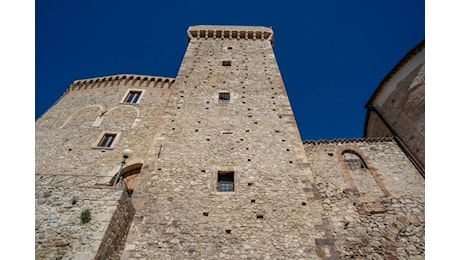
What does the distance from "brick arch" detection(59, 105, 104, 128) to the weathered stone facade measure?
0.08 metres

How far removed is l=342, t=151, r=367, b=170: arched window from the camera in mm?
9656

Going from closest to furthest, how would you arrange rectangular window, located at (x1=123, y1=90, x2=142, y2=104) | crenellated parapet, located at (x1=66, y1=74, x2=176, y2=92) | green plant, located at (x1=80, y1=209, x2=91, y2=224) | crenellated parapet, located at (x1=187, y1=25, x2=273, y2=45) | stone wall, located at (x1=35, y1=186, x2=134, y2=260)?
stone wall, located at (x1=35, y1=186, x2=134, y2=260) → green plant, located at (x1=80, y1=209, x2=91, y2=224) → rectangular window, located at (x1=123, y1=90, x2=142, y2=104) → crenellated parapet, located at (x1=66, y1=74, x2=176, y2=92) → crenellated parapet, located at (x1=187, y1=25, x2=273, y2=45)

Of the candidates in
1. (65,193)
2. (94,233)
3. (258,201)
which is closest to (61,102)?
(65,193)

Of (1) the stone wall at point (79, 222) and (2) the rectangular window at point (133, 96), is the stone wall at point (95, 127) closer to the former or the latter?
(2) the rectangular window at point (133, 96)

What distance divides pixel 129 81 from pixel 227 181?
10692 mm

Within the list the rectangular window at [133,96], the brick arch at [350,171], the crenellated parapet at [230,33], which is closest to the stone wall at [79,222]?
the brick arch at [350,171]

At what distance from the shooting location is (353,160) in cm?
995

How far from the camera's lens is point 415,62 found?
1195cm

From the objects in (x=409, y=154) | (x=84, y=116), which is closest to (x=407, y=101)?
(x=409, y=154)

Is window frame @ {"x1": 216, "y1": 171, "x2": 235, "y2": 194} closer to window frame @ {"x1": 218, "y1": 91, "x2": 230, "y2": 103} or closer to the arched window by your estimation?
window frame @ {"x1": 218, "y1": 91, "x2": 230, "y2": 103}

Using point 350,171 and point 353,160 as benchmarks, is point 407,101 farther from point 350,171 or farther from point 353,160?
point 350,171

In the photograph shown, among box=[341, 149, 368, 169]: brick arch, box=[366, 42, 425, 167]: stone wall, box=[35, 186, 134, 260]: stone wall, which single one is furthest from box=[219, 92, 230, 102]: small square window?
box=[366, 42, 425, 167]: stone wall

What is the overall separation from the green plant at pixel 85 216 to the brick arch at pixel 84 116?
7911 mm

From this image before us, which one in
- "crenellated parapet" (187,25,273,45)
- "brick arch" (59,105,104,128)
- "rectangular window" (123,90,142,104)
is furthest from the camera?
"crenellated parapet" (187,25,273,45)
